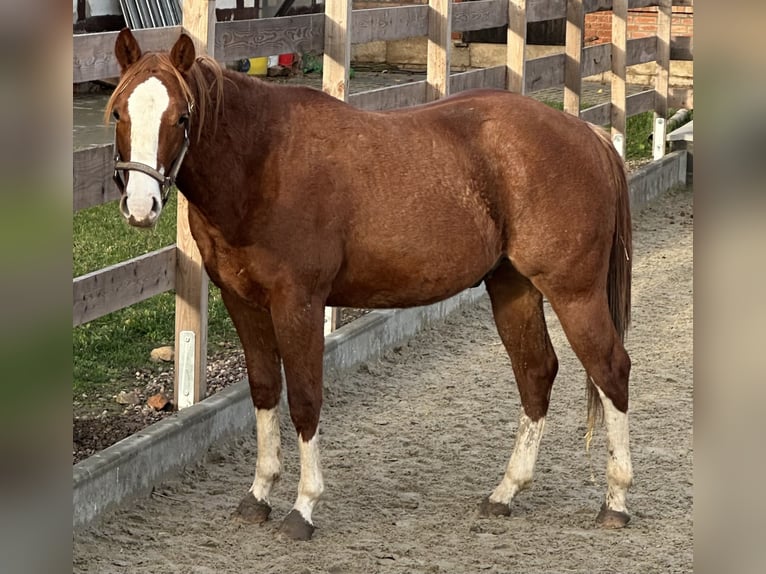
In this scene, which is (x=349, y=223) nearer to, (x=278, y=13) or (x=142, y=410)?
(x=142, y=410)

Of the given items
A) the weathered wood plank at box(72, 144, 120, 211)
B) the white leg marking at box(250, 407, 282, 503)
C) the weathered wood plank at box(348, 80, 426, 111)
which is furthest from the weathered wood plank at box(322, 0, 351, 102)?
the white leg marking at box(250, 407, 282, 503)

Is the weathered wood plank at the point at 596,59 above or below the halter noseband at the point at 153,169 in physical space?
below

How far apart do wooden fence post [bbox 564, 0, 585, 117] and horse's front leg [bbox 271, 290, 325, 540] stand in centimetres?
589

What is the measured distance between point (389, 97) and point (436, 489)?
116 inches

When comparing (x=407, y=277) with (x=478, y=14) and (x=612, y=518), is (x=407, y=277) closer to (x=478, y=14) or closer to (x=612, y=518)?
(x=612, y=518)

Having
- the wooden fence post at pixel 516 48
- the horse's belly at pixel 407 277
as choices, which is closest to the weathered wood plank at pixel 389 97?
the wooden fence post at pixel 516 48

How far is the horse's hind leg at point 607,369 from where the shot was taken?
382 cm

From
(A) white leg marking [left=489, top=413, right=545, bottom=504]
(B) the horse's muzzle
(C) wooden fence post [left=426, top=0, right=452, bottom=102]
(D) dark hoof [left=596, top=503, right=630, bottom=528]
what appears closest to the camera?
(B) the horse's muzzle

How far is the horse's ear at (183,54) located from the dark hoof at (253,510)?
1.58 meters

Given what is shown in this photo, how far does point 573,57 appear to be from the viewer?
912 centimetres

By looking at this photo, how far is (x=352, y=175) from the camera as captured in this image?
3756 millimetres

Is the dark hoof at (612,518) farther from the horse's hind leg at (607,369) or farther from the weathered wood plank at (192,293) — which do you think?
the weathered wood plank at (192,293)

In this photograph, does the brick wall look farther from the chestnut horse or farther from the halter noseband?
the halter noseband

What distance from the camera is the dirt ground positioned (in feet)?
12.0
